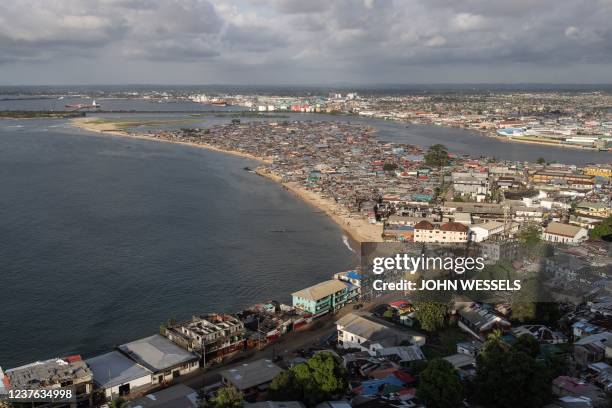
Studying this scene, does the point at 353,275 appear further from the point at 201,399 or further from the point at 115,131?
the point at 115,131

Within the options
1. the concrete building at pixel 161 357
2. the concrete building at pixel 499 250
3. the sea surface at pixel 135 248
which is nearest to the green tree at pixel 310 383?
the concrete building at pixel 161 357

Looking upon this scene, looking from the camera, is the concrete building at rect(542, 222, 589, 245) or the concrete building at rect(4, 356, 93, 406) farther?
the concrete building at rect(542, 222, 589, 245)

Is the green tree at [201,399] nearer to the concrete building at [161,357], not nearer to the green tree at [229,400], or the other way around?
the green tree at [229,400]

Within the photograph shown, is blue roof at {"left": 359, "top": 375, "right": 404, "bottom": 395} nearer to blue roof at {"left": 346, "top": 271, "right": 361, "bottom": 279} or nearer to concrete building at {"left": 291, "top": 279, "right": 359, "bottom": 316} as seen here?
concrete building at {"left": 291, "top": 279, "right": 359, "bottom": 316}

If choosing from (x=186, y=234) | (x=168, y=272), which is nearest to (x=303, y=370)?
(x=168, y=272)

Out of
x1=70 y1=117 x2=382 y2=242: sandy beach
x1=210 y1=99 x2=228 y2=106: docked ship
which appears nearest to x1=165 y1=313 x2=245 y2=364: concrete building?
x1=70 y1=117 x2=382 y2=242: sandy beach

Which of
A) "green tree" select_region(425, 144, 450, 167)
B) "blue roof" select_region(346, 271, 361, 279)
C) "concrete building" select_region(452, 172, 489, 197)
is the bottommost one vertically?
"blue roof" select_region(346, 271, 361, 279)

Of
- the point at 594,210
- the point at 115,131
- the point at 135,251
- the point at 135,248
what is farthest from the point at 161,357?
the point at 115,131
